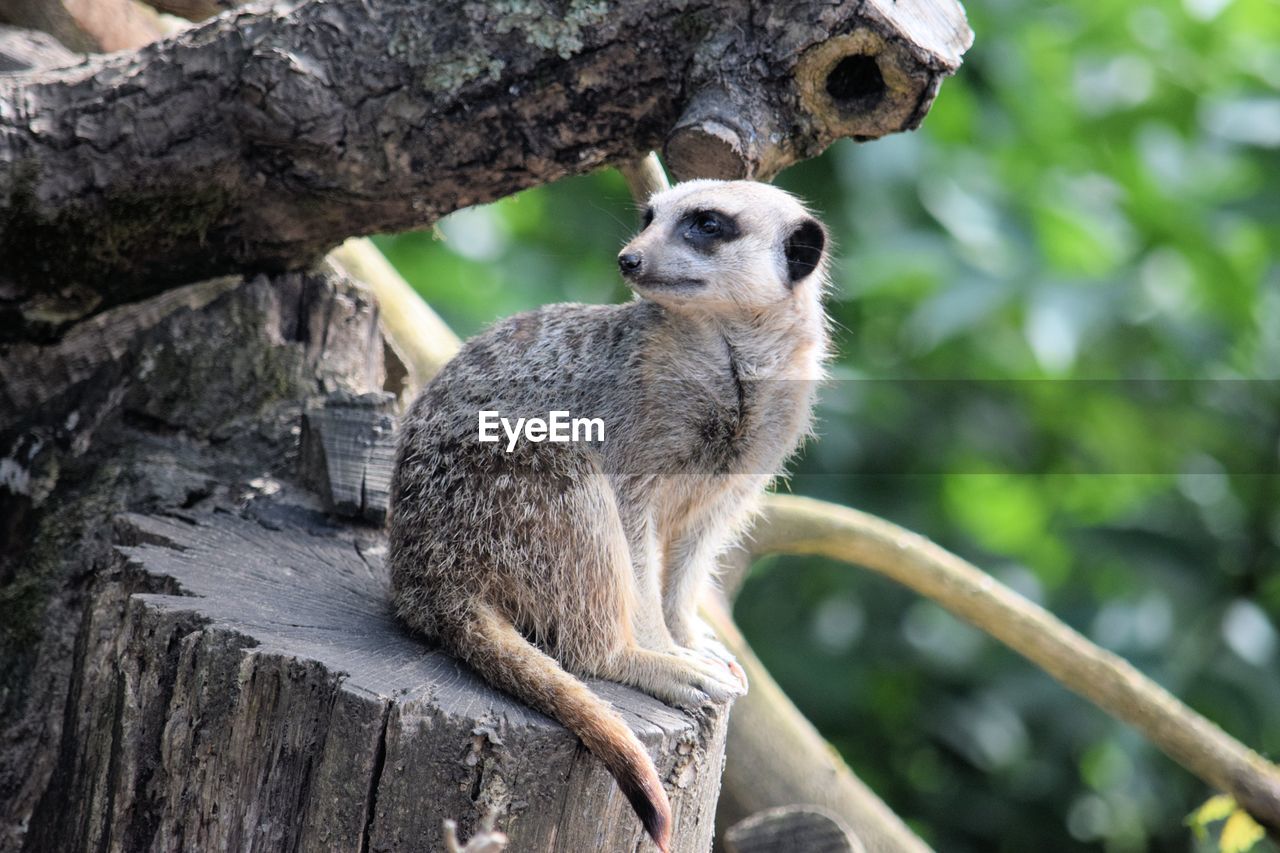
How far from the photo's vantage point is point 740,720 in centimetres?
300

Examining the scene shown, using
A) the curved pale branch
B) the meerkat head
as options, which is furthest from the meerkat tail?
the curved pale branch

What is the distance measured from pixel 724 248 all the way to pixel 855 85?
395mm

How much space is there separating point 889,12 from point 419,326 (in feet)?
5.52

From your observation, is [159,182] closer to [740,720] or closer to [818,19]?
[818,19]

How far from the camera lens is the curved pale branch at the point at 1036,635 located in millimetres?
2824

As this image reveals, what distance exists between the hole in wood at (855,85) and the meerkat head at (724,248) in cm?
19

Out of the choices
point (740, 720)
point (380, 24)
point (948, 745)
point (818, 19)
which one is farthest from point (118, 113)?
point (948, 745)

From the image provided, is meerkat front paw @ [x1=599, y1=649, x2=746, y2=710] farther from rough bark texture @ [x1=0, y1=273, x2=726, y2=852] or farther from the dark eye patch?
the dark eye patch

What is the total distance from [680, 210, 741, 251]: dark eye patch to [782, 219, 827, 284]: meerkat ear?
0.14 m

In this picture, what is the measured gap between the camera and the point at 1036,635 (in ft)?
9.86

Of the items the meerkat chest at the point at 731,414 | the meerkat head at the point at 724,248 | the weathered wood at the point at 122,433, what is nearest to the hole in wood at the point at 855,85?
the meerkat head at the point at 724,248

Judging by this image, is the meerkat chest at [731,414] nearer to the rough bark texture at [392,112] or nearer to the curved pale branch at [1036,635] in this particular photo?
the rough bark texture at [392,112]

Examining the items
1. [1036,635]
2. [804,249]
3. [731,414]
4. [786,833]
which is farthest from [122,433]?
[1036,635]

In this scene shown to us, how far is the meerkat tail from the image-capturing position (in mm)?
1497
